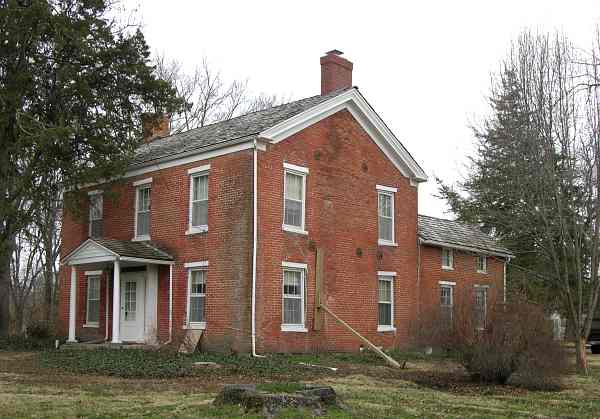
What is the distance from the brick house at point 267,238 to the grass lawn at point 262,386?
1971 mm

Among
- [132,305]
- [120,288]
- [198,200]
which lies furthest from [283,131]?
[120,288]

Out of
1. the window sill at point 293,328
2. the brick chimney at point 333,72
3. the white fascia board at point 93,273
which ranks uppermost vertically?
the brick chimney at point 333,72

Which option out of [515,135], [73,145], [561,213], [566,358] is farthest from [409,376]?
[73,145]

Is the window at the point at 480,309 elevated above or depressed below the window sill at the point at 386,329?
above

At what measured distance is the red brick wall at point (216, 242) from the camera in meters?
20.7

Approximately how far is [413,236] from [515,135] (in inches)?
276

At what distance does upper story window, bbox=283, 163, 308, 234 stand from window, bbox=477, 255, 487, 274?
410 inches

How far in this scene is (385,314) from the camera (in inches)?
985

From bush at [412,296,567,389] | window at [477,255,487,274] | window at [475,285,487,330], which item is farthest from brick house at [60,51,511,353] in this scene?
bush at [412,296,567,389]

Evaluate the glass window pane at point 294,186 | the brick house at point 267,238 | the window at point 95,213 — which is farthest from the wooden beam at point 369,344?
the window at point 95,213

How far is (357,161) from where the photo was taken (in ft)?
79.6

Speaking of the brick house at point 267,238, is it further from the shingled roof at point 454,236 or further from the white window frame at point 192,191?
the shingled roof at point 454,236

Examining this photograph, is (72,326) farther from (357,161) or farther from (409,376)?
(409,376)

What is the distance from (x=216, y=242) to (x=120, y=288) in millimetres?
4936
